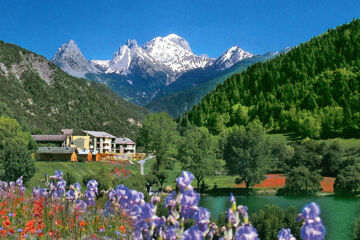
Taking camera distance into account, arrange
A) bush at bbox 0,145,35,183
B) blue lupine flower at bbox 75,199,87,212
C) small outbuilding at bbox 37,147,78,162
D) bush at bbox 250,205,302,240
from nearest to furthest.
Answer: blue lupine flower at bbox 75,199,87,212, bush at bbox 250,205,302,240, bush at bbox 0,145,35,183, small outbuilding at bbox 37,147,78,162

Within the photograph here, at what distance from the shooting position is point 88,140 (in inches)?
6983

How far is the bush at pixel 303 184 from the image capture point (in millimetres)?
75625

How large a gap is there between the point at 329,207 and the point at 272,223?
29345 millimetres

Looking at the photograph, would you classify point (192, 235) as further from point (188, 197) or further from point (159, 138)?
point (159, 138)

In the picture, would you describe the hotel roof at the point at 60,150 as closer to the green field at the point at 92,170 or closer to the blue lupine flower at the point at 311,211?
the green field at the point at 92,170

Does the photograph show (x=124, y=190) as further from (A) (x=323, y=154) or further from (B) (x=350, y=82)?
(B) (x=350, y=82)

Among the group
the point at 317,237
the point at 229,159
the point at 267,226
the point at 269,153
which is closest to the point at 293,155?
the point at 269,153

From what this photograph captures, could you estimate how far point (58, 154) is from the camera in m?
113

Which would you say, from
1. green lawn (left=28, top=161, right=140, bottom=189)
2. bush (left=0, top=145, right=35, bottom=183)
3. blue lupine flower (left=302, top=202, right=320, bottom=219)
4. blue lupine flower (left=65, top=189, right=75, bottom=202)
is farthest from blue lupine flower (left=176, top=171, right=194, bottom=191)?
green lawn (left=28, top=161, right=140, bottom=189)

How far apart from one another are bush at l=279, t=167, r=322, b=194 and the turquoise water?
4781 millimetres

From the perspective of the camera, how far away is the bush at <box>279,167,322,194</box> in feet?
248

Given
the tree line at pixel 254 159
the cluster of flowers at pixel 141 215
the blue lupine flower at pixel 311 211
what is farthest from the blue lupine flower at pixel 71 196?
the tree line at pixel 254 159

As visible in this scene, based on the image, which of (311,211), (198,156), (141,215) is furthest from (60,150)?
(311,211)

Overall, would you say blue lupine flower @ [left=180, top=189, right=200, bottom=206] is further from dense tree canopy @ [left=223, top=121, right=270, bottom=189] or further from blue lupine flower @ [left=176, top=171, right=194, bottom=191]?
dense tree canopy @ [left=223, top=121, right=270, bottom=189]
